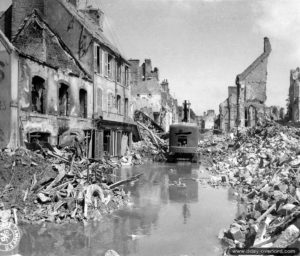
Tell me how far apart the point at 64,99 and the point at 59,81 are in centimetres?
137

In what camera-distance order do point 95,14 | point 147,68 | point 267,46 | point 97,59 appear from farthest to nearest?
point 147,68
point 267,46
point 95,14
point 97,59

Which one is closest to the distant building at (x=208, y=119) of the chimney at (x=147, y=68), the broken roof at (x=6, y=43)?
the chimney at (x=147, y=68)

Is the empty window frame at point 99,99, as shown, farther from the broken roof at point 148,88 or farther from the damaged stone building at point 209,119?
the damaged stone building at point 209,119

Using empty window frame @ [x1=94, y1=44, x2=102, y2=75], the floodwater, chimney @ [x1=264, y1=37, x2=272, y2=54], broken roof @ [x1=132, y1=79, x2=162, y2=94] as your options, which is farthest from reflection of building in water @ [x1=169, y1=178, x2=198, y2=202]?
broken roof @ [x1=132, y1=79, x2=162, y2=94]

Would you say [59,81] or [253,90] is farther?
[253,90]

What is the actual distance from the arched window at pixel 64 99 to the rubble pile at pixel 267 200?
9.27 m

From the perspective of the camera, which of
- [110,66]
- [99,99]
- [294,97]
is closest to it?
[99,99]

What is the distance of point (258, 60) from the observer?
4022cm

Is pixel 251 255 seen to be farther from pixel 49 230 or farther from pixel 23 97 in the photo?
pixel 23 97

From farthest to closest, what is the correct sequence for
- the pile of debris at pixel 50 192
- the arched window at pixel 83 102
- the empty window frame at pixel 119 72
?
the empty window frame at pixel 119 72
the arched window at pixel 83 102
the pile of debris at pixel 50 192

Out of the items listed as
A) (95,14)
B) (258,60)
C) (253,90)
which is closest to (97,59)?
(95,14)

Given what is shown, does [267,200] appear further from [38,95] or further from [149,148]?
[149,148]

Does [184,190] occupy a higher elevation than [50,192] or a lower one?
lower

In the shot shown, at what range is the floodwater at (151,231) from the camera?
734 cm
